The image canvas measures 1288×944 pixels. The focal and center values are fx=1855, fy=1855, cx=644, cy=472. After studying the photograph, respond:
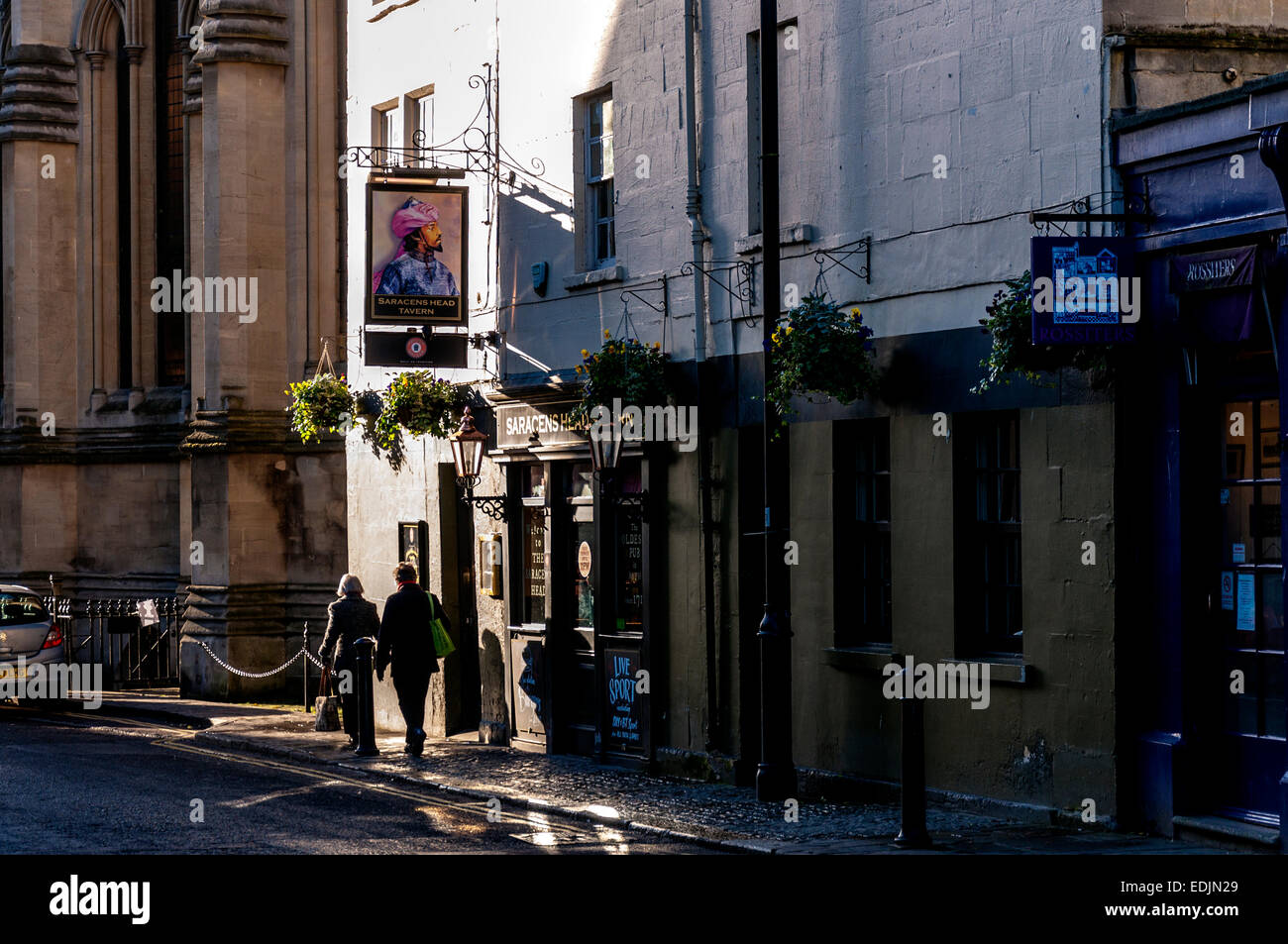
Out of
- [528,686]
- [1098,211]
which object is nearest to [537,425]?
[528,686]

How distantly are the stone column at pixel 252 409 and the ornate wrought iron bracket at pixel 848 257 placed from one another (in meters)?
13.8

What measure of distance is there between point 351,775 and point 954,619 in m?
6.05

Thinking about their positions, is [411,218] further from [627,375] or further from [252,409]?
[252,409]

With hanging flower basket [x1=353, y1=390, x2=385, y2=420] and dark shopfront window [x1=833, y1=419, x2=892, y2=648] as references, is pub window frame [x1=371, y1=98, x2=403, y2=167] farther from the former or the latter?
dark shopfront window [x1=833, y1=419, x2=892, y2=648]

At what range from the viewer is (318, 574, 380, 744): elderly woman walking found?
1955cm

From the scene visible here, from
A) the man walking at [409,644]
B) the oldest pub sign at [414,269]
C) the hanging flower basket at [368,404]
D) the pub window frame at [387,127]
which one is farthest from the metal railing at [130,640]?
the oldest pub sign at [414,269]

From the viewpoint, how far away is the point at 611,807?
46.7 feet

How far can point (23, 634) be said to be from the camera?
22.9 meters

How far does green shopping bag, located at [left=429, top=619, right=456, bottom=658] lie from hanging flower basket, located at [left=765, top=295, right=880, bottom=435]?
5665 millimetres

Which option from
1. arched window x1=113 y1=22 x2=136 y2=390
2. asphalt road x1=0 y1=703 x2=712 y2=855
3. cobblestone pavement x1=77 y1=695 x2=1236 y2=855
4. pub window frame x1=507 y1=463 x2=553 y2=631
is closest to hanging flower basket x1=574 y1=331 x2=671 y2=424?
pub window frame x1=507 y1=463 x2=553 y2=631

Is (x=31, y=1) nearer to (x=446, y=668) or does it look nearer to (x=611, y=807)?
(x=446, y=668)

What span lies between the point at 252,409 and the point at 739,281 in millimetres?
13014

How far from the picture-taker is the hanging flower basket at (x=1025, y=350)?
1233cm
